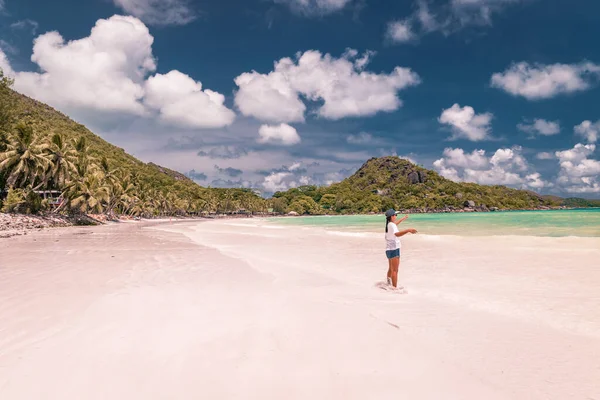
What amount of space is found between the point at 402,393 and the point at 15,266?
488 inches

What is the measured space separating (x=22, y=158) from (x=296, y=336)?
52.0m

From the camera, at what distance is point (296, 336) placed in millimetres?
4977

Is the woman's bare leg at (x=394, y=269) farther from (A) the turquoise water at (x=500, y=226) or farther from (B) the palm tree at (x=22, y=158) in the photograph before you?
(B) the palm tree at (x=22, y=158)

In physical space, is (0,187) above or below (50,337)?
above

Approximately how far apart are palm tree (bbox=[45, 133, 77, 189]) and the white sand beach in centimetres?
4836

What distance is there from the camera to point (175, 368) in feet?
12.8

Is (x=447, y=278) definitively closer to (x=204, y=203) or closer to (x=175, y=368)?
(x=175, y=368)

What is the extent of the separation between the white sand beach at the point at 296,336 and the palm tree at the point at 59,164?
159 feet

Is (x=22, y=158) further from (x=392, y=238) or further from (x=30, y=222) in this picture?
(x=392, y=238)

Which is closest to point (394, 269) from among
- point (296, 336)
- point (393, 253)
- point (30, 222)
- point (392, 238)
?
point (393, 253)

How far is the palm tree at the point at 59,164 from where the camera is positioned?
160ft

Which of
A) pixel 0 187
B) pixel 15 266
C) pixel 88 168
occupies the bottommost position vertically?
pixel 15 266

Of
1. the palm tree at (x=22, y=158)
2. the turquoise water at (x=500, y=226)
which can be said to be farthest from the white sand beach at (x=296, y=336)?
the palm tree at (x=22, y=158)

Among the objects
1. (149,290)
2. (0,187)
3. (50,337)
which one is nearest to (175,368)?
(50,337)
